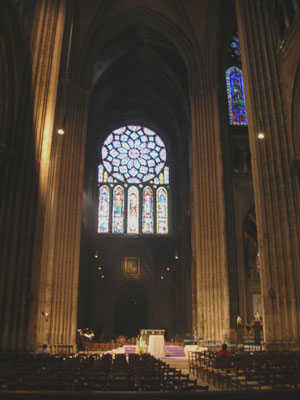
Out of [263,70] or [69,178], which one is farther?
[69,178]

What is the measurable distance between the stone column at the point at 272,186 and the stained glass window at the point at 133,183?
20.4m

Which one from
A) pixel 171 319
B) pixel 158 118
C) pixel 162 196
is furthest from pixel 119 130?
pixel 171 319

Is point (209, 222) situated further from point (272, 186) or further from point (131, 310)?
point (131, 310)

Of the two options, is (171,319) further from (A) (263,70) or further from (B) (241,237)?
(A) (263,70)

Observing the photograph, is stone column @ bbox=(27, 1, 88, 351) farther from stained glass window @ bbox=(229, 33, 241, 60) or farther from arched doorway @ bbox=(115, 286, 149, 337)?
arched doorway @ bbox=(115, 286, 149, 337)

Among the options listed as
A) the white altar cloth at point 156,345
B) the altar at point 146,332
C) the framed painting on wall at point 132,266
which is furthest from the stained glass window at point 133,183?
the white altar cloth at point 156,345

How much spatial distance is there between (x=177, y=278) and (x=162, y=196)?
24.5ft

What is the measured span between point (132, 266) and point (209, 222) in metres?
13.3

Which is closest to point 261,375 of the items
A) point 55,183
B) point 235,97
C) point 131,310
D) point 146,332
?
point 55,183

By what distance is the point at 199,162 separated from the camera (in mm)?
23609

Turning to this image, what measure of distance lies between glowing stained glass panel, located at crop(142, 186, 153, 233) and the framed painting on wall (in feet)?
8.45

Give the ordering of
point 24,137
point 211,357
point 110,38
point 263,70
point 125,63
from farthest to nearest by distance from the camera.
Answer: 1. point 125,63
2. point 110,38
3. point 263,70
4. point 24,137
5. point 211,357

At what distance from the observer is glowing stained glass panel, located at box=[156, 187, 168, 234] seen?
1381 inches

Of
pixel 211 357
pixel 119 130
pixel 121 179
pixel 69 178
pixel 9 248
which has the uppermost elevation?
pixel 119 130
